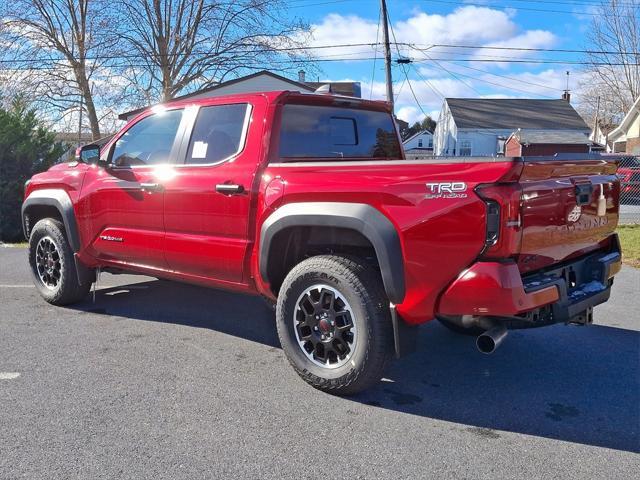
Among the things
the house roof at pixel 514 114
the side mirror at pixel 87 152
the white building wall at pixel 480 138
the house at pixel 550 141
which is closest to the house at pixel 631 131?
the house at pixel 550 141

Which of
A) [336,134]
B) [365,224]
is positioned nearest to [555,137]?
[336,134]

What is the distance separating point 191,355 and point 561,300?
8.73 ft

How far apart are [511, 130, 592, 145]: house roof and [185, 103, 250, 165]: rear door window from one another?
107ft

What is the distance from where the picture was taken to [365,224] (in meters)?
3.31

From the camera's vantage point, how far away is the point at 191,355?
436 centimetres

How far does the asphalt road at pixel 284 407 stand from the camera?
111 inches

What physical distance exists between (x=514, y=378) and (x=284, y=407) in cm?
165

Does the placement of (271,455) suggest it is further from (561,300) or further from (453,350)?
(453,350)

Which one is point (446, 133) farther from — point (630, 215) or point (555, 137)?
point (630, 215)

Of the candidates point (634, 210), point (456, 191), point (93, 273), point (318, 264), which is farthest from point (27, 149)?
point (634, 210)

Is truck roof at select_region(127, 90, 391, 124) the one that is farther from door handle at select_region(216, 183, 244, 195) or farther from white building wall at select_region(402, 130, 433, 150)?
white building wall at select_region(402, 130, 433, 150)

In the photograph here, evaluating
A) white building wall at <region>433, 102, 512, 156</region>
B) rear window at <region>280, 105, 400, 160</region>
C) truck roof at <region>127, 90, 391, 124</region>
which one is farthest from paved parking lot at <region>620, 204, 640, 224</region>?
white building wall at <region>433, 102, 512, 156</region>

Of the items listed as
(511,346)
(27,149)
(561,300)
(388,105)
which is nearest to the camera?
(561,300)

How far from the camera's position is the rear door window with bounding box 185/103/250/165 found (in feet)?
13.7
